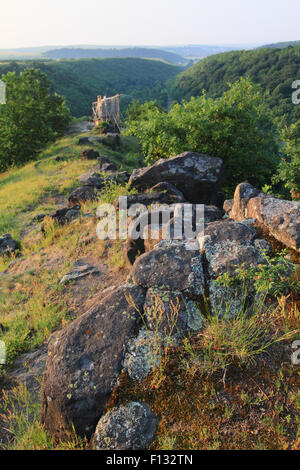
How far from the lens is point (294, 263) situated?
3.76 metres

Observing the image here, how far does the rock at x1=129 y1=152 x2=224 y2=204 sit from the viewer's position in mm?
9523

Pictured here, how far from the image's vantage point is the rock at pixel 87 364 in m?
2.83

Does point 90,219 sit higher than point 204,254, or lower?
lower

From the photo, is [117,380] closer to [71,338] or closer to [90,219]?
[71,338]

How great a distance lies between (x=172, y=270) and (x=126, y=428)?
1.83m

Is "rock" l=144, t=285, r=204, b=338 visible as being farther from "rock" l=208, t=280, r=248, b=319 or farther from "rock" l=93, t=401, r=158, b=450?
"rock" l=93, t=401, r=158, b=450

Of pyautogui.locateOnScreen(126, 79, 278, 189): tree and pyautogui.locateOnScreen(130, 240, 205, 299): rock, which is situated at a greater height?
pyautogui.locateOnScreen(126, 79, 278, 189): tree

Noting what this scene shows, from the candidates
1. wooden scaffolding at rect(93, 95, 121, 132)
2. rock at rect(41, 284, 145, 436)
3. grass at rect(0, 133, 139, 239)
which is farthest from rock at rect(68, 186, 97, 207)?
wooden scaffolding at rect(93, 95, 121, 132)

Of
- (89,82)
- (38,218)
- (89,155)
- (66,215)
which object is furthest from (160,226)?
(89,82)

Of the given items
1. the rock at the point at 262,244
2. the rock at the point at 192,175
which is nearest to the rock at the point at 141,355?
the rock at the point at 262,244

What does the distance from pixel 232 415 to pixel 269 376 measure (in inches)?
20.7

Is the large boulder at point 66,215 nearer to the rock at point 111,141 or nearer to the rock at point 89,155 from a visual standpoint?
the rock at point 89,155

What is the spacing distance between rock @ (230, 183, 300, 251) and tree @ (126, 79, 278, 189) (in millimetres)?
6091
